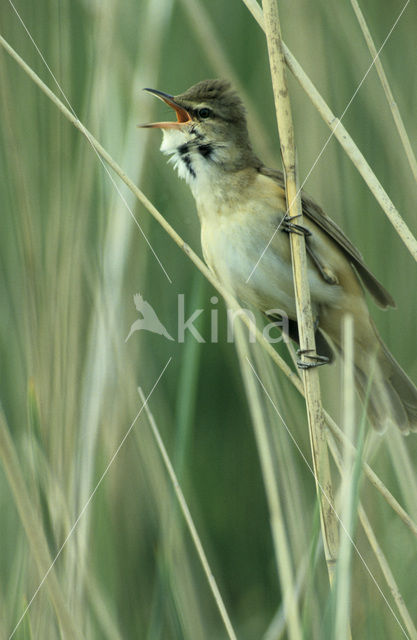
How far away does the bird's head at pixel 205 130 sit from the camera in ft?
6.81

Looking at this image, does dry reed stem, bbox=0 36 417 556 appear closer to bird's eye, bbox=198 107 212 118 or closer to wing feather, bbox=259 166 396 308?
wing feather, bbox=259 166 396 308

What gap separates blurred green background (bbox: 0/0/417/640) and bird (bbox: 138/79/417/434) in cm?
9

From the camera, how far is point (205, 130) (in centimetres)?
210

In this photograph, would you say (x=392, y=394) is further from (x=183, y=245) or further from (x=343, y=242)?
(x=183, y=245)

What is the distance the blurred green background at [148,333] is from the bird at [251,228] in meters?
0.09

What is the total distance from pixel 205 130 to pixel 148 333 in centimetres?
68

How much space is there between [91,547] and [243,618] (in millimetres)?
709

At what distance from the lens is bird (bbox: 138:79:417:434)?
2.07 metres

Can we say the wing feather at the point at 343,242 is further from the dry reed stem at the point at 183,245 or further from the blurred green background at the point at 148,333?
the dry reed stem at the point at 183,245

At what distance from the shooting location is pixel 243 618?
2.15m

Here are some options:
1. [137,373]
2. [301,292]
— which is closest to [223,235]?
[137,373]

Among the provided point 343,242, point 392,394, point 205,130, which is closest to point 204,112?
point 205,130

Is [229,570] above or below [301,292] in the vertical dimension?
below

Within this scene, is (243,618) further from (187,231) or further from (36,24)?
(36,24)
